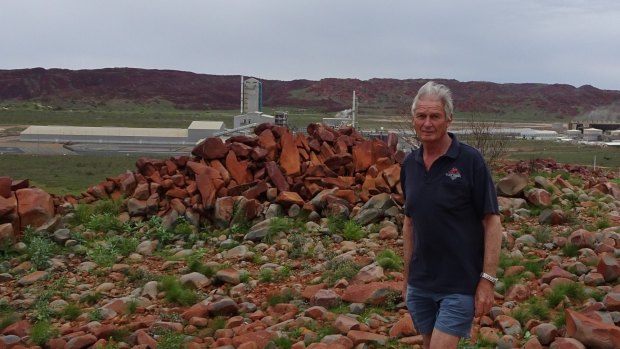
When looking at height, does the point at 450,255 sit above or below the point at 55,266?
above

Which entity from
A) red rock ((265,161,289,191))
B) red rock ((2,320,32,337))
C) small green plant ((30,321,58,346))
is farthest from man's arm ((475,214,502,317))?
red rock ((265,161,289,191))

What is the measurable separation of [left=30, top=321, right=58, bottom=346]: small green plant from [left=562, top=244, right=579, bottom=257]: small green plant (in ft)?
16.8

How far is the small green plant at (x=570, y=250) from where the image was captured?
286 inches

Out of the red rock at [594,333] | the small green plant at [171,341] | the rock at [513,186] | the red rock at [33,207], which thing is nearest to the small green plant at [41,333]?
the small green plant at [171,341]

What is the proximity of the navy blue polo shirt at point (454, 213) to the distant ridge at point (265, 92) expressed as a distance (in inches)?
3951

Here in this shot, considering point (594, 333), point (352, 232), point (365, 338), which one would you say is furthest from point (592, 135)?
point (365, 338)

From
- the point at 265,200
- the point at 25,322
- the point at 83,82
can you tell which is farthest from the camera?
the point at 83,82

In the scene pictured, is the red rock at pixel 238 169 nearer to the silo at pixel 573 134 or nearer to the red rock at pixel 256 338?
the red rock at pixel 256 338

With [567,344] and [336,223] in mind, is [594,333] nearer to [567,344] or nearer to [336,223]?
[567,344]

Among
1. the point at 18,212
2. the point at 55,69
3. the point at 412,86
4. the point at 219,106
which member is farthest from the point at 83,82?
the point at 18,212

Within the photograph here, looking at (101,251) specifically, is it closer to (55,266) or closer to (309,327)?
(55,266)

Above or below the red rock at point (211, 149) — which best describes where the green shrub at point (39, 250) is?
below

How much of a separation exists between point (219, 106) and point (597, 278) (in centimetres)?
10221

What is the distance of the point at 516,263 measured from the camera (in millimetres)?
6891
